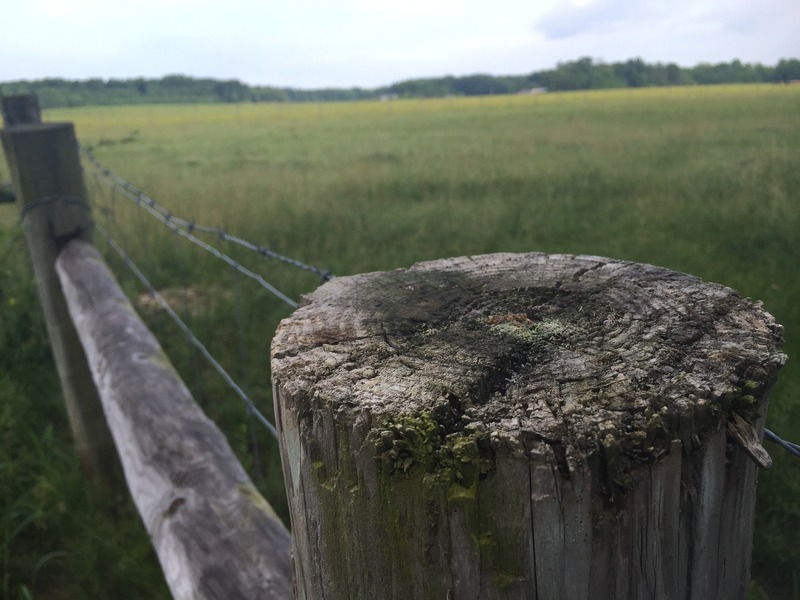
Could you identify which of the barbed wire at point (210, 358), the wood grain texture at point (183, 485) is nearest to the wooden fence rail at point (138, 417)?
the wood grain texture at point (183, 485)

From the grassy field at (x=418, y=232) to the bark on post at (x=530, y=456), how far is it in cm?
148

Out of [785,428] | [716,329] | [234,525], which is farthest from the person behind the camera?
[785,428]

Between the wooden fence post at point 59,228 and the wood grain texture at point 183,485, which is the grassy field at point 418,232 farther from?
the wood grain texture at point 183,485

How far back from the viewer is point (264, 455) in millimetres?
3068

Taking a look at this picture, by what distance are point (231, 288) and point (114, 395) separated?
3.19 m

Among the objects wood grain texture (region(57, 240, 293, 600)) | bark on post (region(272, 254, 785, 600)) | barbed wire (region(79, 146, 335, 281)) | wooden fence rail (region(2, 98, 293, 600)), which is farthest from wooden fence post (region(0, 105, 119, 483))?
bark on post (region(272, 254, 785, 600))

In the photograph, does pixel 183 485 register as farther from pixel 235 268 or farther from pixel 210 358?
pixel 235 268

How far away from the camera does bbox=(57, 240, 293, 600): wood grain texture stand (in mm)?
1207

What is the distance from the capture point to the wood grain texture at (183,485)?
3.96ft

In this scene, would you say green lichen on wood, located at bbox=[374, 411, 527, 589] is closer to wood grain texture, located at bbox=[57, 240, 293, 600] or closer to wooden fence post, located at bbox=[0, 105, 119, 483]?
wood grain texture, located at bbox=[57, 240, 293, 600]

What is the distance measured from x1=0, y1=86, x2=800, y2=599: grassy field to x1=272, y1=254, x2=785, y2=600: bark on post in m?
1.48

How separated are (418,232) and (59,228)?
2.88 metres

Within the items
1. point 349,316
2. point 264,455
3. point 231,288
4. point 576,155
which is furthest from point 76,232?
point 576,155

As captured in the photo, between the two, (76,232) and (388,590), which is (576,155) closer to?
A: (76,232)
